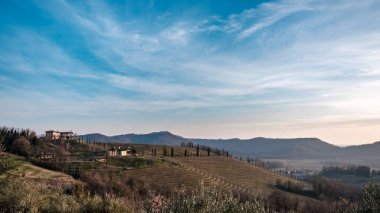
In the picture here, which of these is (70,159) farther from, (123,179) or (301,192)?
(301,192)

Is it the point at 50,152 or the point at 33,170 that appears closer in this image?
the point at 33,170

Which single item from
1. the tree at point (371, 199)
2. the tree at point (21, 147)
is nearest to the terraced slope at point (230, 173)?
the tree at point (21, 147)

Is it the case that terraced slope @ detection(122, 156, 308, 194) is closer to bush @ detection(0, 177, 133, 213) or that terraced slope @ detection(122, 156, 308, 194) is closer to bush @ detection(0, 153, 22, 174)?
bush @ detection(0, 153, 22, 174)

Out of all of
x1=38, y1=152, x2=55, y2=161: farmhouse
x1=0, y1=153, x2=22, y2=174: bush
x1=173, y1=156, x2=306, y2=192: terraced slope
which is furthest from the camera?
x1=173, y1=156, x2=306, y2=192: terraced slope

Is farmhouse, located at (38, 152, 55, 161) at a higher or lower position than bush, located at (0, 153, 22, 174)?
lower

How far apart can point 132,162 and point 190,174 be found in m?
23.3

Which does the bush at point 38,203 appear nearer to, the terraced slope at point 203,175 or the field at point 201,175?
the terraced slope at point 203,175

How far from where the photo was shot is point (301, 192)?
16612 cm

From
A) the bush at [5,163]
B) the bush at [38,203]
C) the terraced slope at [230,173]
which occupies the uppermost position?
the bush at [5,163]

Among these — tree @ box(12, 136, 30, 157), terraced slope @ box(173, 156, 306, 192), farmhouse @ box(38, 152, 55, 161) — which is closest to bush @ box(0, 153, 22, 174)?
farmhouse @ box(38, 152, 55, 161)

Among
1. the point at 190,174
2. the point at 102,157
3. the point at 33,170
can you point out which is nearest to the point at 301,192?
the point at 190,174

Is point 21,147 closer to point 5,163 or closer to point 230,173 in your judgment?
point 230,173

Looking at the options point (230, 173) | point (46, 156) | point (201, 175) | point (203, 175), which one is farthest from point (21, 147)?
point (230, 173)

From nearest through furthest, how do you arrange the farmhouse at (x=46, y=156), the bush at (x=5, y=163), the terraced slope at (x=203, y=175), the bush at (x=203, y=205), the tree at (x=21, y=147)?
the bush at (x=203, y=205) → the bush at (x=5, y=163) → the terraced slope at (x=203, y=175) → the farmhouse at (x=46, y=156) → the tree at (x=21, y=147)
